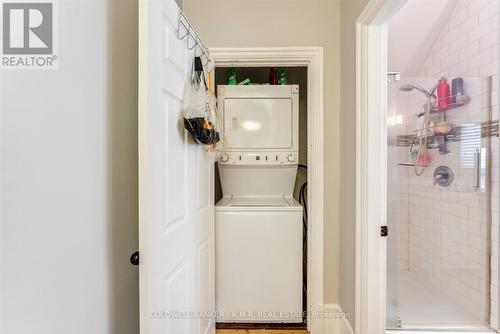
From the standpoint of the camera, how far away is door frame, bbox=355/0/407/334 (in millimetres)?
1372

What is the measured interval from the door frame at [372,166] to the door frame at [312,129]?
1.28ft

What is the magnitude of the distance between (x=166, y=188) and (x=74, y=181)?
340 millimetres

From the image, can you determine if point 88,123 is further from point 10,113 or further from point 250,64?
point 250,64

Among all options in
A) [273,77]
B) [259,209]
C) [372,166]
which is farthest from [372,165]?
[273,77]

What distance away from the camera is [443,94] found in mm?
2008

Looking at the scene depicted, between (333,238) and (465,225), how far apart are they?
3.38ft

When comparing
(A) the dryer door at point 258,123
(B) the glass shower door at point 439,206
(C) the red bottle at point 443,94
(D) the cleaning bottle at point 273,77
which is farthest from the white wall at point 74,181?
(C) the red bottle at point 443,94

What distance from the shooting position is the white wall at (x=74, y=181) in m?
0.62

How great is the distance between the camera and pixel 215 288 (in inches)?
77.0

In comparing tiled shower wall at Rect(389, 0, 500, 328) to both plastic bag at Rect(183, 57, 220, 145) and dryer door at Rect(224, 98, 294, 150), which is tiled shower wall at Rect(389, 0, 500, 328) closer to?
dryer door at Rect(224, 98, 294, 150)

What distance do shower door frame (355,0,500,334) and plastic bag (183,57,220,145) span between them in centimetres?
82

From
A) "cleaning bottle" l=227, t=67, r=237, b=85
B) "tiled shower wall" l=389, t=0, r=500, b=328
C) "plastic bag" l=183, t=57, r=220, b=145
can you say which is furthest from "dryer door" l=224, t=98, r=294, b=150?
"tiled shower wall" l=389, t=0, r=500, b=328

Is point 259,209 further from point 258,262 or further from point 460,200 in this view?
point 460,200

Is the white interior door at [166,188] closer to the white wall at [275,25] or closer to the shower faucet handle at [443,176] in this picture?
the white wall at [275,25]
